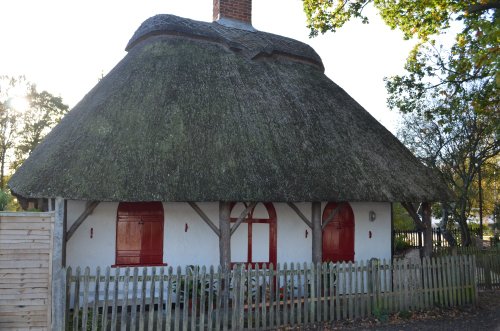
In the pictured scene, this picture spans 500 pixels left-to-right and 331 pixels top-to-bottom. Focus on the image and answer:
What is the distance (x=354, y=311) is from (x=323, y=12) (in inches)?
366

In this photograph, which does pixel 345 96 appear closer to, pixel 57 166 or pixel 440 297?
pixel 440 297

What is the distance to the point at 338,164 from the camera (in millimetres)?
9938

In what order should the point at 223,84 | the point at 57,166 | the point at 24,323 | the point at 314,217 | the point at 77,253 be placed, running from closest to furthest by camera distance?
the point at 24,323
the point at 57,166
the point at 77,253
the point at 314,217
the point at 223,84

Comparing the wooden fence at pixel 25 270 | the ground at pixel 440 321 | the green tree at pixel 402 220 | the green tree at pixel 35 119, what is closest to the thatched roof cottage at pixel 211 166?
the wooden fence at pixel 25 270

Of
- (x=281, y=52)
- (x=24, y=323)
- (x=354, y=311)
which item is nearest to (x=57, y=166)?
(x=24, y=323)

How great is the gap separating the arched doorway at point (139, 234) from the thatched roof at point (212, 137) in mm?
1738

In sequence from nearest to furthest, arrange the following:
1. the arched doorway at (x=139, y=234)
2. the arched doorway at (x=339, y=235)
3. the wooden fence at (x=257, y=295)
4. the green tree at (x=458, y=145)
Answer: the wooden fence at (x=257, y=295)
the arched doorway at (x=139, y=234)
the arched doorway at (x=339, y=235)
the green tree at (x=458, y=145)

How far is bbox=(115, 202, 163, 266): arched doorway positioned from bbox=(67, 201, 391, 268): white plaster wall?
134 mm

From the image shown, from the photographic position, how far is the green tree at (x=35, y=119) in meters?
30.0

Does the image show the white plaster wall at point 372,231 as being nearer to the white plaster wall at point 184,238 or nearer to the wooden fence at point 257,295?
the white plaster wall at point 184,238

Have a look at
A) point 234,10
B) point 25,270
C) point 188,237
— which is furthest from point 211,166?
point 234,10

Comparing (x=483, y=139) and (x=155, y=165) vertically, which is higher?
(x=483, y=139)

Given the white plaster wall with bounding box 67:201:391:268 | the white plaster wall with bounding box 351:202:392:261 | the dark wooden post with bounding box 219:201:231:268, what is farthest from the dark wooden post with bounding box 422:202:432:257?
the dark wooden post with bounding box 219:201:231:268

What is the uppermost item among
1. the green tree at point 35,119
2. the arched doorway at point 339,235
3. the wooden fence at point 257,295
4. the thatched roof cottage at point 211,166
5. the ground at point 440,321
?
the green tree at point 35,119
